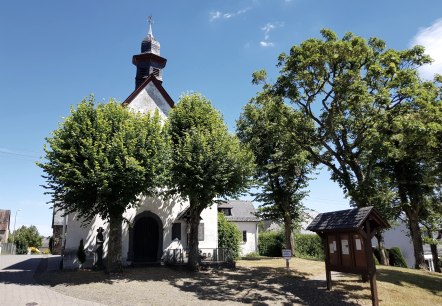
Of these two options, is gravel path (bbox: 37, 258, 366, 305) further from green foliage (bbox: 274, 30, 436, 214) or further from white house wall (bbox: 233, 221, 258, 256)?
white house wall (bbox: 233, 221, 258, 256)

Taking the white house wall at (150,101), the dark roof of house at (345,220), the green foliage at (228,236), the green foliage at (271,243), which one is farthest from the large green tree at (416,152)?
the green foliage at (271,243)

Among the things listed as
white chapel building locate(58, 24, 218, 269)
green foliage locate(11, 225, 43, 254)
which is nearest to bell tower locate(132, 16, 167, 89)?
white chapel building locate(58, 24, 218, 269)

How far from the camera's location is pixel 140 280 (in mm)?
16859

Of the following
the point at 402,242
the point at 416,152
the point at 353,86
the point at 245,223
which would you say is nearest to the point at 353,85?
the point at 353,86

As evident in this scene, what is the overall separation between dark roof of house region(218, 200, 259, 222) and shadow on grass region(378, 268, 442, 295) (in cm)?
2558

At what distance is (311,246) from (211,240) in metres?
20.0

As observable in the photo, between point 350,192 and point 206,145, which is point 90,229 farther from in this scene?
point 350,192

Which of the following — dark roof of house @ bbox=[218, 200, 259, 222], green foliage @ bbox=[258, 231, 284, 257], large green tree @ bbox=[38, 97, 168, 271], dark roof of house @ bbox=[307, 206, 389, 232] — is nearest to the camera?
dark roof of house @ bbox=[307, 206, 389, 232]

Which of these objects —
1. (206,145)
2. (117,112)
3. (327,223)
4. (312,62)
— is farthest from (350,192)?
(117,112)

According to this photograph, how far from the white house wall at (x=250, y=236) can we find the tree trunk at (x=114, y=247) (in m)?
27.3

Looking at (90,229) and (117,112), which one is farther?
(90,229)

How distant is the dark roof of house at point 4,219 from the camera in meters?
69.0

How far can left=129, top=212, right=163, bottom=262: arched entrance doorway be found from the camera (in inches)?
925

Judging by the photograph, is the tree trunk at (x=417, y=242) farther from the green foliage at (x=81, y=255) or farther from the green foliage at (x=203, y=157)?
the green foliage at (x=81, y=255)
